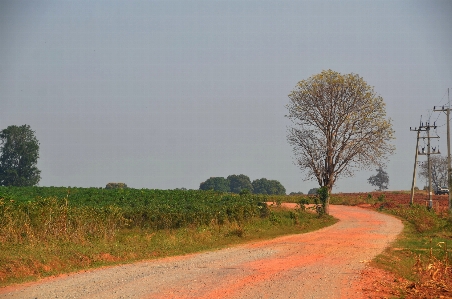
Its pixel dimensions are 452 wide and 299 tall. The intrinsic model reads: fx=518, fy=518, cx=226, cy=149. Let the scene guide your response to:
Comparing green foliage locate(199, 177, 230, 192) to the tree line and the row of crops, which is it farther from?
the row of crops

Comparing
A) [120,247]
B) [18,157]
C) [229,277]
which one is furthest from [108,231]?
[18,157]

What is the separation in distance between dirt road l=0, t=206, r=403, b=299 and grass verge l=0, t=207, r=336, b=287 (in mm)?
1290

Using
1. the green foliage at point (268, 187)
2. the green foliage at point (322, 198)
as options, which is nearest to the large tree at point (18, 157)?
the green foliage at point (268, 187)

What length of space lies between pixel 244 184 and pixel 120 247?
9994 centimetres

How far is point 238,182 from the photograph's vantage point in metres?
117

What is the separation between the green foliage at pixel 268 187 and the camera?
114431mm

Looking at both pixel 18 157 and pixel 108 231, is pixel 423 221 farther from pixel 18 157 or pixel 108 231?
pixel 18 157

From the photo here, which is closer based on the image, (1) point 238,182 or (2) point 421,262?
(2) point 421,262

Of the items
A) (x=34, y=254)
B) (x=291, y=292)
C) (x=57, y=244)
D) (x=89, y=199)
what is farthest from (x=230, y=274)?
(x=89, y=199)

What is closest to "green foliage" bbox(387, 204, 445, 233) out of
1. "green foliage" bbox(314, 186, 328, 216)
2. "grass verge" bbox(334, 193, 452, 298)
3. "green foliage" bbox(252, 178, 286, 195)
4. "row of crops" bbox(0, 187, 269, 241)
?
"grass verge" bbox(334, 193, 452, 298)

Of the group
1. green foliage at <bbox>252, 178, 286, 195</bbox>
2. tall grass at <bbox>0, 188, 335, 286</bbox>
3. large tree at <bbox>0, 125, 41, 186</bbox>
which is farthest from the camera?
green foliage at <bbox>252, 178, 286, 195</bbox>

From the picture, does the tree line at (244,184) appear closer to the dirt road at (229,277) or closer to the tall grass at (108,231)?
the tall grass at (108,231)

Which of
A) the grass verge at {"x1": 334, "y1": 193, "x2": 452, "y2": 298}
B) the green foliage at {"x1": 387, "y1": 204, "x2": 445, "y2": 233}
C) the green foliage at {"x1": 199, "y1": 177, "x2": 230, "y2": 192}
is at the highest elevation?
the green foliage at {"x1": 199, "y1": 177, "x2": 230, "y2": 192}

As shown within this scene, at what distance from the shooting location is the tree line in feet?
371
